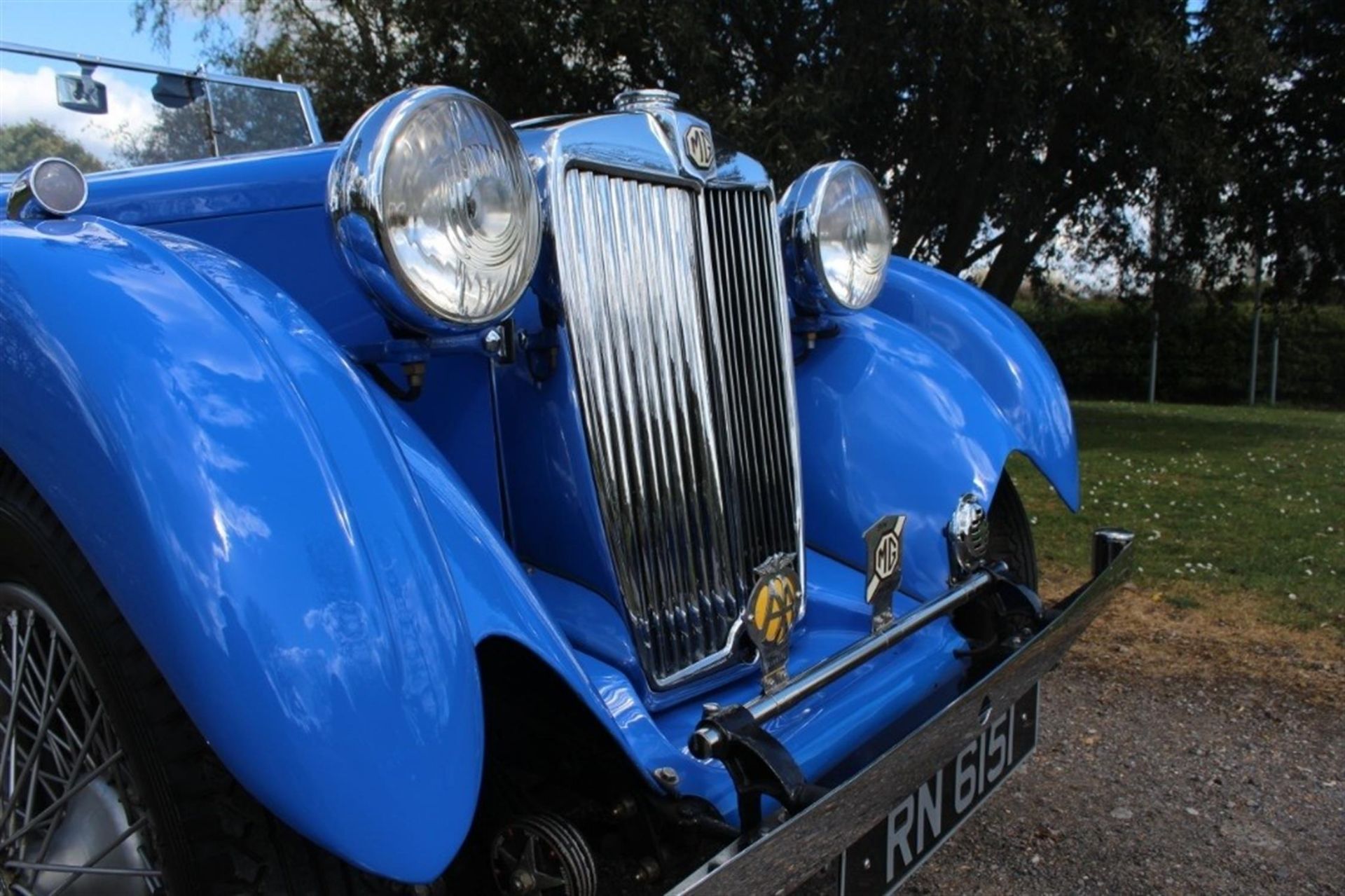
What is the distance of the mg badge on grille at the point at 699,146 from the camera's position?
1.90 meters

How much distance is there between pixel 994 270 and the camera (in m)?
10.2

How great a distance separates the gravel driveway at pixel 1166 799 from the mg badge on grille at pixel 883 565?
28.5 inches

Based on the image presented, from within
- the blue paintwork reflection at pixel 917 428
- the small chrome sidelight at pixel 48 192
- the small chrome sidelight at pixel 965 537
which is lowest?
the small chrome sidelight at pixel 965 537

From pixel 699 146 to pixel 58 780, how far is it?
1.39m

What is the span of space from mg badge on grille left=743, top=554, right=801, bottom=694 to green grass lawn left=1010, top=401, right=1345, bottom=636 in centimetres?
304

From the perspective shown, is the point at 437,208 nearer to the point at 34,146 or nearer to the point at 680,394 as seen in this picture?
the point at 680,394

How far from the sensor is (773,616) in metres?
1.74

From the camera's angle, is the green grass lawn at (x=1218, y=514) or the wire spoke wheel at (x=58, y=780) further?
the green grass lawn at (x=1218, y=514)

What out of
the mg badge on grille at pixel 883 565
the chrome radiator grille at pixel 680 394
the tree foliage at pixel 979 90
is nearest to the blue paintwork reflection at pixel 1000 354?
the mg badge on grille at pixel 883 565

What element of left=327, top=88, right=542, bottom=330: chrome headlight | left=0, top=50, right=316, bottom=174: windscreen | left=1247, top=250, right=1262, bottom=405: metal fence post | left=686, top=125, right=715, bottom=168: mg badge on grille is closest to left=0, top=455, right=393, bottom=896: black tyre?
left=327, top=88, right=542, bottom=330: chrome headlight

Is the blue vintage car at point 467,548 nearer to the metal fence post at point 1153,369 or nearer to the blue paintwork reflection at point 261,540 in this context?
the blue paintwork reflection at point 261,540

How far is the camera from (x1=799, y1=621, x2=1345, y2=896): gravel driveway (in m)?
2.37

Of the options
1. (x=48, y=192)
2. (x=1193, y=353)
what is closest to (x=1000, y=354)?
(x=48, y=192)

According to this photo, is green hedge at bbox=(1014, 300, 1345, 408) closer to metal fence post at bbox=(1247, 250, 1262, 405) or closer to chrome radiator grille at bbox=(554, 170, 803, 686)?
metal fence post at bbox=(1247, 250, 1262, 405)
